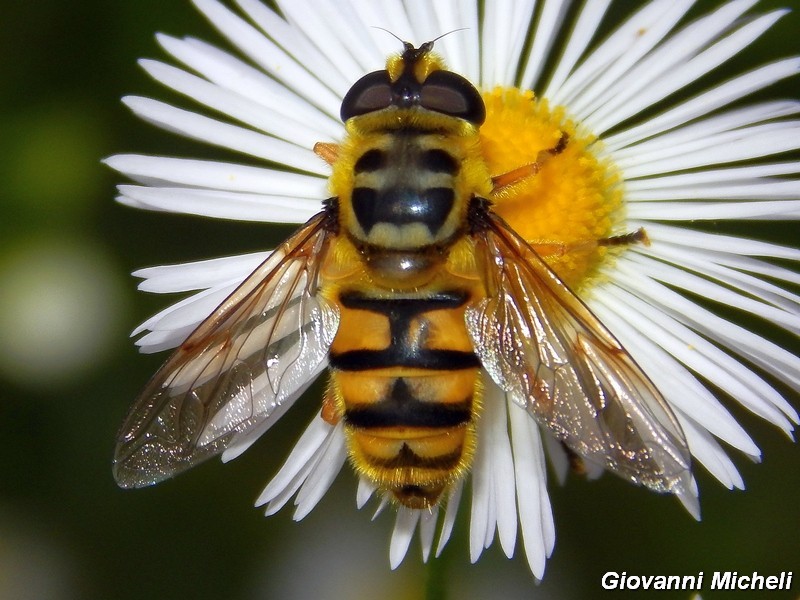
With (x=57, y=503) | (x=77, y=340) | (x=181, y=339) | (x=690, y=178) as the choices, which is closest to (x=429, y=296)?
(x=181, y=339)

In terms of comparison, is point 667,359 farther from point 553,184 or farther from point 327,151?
point 327,151

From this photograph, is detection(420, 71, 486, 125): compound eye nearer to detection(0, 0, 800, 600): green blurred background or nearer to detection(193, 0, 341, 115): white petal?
detection(193, 0, 341, 115): white petal

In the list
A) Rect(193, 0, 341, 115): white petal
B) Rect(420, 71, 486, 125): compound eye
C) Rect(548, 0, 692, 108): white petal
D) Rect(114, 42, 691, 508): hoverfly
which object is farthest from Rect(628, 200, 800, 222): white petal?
Rect(193, 0, 341, 115): white petal

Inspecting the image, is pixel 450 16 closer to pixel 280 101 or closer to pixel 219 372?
pixel 280 101

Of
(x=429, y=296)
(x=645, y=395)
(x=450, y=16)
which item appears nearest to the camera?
(x=645, y=395)

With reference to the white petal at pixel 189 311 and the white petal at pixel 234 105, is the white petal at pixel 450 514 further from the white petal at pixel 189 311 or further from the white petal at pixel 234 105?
the white petal at pixel 234 105

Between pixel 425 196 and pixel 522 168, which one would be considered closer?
pixel 425 196

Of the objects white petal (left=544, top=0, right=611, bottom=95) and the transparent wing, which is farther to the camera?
white petal (left=544, top=0, right=611, bottom=95)
